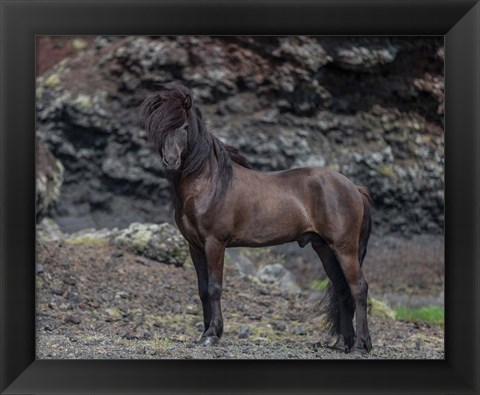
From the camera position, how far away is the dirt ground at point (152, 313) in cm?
970

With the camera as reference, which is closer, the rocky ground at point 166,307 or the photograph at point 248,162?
the rocky ground at point 166,307

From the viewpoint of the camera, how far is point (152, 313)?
1202 cm

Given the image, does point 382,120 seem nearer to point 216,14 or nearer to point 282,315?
point 282,315

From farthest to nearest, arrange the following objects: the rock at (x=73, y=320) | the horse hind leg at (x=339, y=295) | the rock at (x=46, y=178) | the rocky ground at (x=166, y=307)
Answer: the rock at (x=46, y=178) → the rock at (x=73, y=320) → the rocky ground at (x=166, y=307) → the horse hind leg at (x=339, y=295)

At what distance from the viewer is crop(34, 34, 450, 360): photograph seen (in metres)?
12.1

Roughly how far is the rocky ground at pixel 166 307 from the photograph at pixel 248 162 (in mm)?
34

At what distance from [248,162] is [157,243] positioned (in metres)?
2.31

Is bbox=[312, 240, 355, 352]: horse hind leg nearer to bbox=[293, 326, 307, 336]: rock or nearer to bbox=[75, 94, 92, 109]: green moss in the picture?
bbox=[293, 326, 307, 336]: rock

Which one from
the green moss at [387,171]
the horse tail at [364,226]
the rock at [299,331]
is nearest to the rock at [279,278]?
the rock at [299,331]

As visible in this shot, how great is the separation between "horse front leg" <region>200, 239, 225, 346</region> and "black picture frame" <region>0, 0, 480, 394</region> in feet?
1.96

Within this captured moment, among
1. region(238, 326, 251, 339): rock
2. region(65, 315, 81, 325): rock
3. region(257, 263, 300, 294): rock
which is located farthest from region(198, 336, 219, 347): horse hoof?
region(257, 263, 300, 294): rock

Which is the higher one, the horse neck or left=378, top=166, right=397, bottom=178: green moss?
left=378, top=166, right=397, bottom=178: green moss

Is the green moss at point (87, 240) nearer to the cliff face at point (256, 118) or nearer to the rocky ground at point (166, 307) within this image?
the rocky ground at point (166, 307)

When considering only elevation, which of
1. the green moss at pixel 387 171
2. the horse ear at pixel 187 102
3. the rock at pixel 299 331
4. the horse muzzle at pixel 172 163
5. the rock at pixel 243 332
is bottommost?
the rock at pixel 299 331
